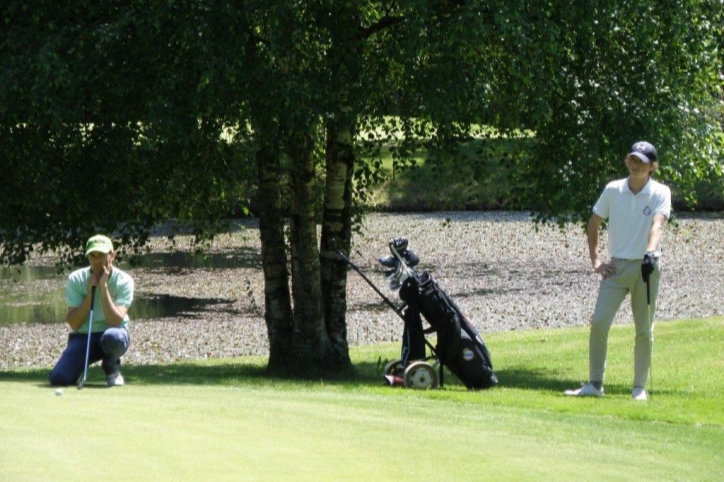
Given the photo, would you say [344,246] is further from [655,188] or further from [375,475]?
[375,475]

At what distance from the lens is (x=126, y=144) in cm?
1353

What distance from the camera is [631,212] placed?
1102 centimetres

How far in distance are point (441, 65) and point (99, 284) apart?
4.47 metres

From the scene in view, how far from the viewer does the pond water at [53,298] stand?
2716 cm

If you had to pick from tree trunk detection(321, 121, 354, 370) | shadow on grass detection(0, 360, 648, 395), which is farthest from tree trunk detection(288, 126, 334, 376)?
shadow on grass detection(0, 360, 648, 395)

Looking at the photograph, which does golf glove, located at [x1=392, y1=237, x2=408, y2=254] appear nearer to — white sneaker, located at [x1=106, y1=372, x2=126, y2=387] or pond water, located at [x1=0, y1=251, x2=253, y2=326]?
white sneaker, located at [x1=106, y1=372, x2=126, y2=387]

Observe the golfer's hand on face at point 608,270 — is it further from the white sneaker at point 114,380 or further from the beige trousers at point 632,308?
the white sneaker at point 114,380

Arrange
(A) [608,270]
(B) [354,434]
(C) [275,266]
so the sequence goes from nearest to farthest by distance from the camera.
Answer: (B) [354,434], (A) [608,270], (C) [275,266]

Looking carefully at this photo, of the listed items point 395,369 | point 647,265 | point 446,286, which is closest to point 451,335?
point 395,369

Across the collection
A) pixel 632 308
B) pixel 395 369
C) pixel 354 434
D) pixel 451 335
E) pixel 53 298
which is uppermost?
pixel 632 308

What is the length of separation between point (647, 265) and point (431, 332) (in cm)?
258

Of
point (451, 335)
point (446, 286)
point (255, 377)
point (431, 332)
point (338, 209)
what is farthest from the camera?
point (446, 286)

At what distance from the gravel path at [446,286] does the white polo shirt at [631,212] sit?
185 inches

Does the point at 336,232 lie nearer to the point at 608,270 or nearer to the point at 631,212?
the point at 608,270
